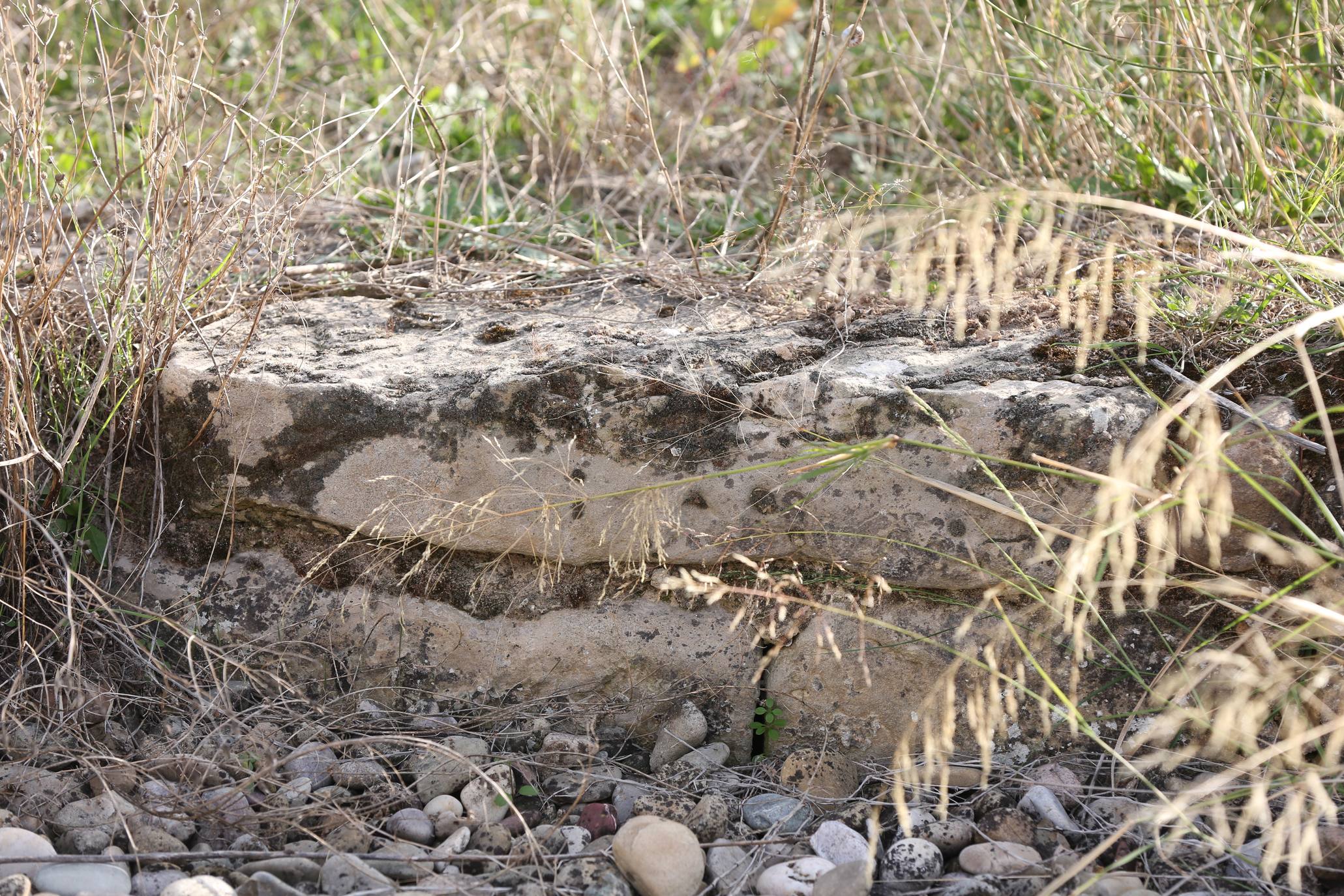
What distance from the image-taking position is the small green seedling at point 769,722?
1806 millimetres

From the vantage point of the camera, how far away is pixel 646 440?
1.79 metres

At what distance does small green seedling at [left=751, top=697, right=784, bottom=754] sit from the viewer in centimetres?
181

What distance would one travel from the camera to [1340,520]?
66.1 inches

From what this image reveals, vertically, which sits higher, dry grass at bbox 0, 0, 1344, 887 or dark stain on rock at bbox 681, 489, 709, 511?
dry grass at bbox 0, 0, 1344, 887

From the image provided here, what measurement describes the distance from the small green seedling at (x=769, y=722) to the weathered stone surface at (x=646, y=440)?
255 millimetres

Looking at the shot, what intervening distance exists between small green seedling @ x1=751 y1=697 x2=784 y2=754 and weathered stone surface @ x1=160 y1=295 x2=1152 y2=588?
255 millimetres

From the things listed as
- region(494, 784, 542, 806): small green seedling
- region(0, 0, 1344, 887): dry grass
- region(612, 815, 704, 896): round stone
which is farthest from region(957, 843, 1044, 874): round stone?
region(494, 784, 542, 806): small green seedling

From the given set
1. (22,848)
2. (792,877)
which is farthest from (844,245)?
(22,848)

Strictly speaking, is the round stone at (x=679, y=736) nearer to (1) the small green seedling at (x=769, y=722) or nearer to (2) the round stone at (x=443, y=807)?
(1) the small green seedling at (x=769, y=722)

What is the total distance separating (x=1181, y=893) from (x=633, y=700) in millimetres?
851

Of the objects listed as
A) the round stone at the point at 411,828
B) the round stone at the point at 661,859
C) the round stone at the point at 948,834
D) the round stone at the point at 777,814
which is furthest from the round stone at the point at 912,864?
the round stone at the point at 411,828

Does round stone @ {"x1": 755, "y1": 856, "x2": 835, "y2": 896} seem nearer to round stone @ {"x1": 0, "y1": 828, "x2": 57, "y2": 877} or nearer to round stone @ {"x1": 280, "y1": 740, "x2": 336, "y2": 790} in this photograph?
round stone @ {"x1": 280, "y1": 740, "x2": 336, "y2": 790}

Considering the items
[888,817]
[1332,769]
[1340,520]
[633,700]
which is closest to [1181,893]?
[1332,769]

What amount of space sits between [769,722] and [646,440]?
0.50 meters
